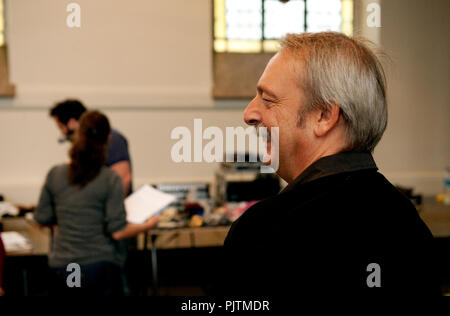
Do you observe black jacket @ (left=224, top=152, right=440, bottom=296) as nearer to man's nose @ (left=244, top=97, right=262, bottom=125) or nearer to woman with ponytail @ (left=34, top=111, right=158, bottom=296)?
man's nose @ (left=244, top=97, right=262, bottom=125)

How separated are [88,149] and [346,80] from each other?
2241mm

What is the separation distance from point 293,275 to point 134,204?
2.74 meters

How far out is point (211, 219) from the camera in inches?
166

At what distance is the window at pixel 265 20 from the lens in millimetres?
6676

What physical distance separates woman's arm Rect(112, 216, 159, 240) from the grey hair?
2.22 meters

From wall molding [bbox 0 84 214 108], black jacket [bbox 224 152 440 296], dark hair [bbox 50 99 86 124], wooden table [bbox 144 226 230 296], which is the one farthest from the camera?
wall molding [bbox 0 84 214 108]

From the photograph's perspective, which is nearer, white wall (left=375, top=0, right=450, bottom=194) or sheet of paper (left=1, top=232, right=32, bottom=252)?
sheet of paper (left=1, top=232, right=32, bottom=252)

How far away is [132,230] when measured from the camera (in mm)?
3023

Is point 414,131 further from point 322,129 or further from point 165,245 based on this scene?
point 322,129

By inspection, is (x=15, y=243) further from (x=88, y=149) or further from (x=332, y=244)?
(x=332, y=244)

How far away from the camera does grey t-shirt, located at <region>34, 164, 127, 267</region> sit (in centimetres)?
284

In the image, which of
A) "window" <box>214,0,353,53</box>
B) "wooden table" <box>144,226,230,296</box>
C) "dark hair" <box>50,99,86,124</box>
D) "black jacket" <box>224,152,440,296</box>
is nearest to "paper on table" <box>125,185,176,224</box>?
"wooden table" <box>144,226,230,296</box>

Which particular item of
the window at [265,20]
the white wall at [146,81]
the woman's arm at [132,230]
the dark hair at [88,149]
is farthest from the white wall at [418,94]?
the dark hair at [88,149]

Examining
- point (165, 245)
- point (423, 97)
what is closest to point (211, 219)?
point (165, 245)
